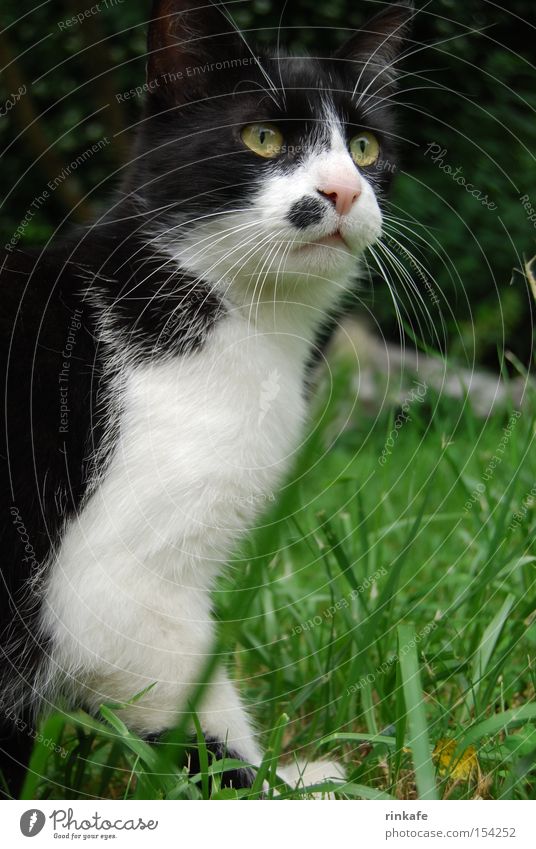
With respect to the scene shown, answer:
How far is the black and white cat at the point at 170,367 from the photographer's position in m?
1.25

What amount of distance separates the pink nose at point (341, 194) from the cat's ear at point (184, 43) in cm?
34

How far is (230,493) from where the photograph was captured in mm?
1292

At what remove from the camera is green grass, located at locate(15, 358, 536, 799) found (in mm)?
1158

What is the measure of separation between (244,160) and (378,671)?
880mm

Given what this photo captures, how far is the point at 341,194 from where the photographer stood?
1.32m

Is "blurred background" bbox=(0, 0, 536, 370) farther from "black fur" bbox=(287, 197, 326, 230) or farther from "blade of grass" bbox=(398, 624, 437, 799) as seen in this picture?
"blade of grass" bbox=(398, 624, 437, 799)

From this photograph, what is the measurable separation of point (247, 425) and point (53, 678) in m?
0.50

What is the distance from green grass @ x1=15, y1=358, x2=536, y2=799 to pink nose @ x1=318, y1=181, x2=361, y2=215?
35 centimetres

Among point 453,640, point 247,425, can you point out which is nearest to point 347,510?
point 453,640
